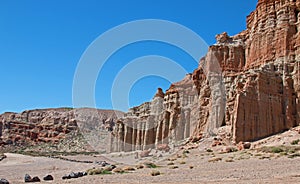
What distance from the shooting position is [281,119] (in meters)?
42.7

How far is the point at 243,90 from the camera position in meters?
42.6

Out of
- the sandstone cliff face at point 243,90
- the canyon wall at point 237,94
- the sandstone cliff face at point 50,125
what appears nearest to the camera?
the sandstone cliff face at point 243,90

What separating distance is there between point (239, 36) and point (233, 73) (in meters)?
9.26

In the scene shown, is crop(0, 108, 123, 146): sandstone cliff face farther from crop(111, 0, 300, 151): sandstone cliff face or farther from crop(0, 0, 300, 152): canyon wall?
crop(111, 0, 300, 151): sandstone cliff face

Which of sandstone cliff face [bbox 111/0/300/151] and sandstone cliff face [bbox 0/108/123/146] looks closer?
sandstone cliff face [bbox 111/0/300/151]

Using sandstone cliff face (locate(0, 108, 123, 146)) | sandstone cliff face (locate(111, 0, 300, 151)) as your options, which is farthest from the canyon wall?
→ sandstone cliff face (locate(0, 108, 123, 146))

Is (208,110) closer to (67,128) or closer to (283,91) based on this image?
(283,91)

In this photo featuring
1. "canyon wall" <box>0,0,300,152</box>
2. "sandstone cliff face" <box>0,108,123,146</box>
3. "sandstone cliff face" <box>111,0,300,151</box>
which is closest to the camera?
"sandstone cliff face" <box>111,0,300,151</box>

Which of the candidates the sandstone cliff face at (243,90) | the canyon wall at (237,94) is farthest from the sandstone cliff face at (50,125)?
the sandstone cliff face at (243,90)

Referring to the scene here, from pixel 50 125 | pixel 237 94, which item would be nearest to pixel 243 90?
pixel 237 94

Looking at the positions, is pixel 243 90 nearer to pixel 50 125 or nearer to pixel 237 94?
pixel 237 94

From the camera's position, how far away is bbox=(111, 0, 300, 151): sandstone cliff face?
4200 centimetres

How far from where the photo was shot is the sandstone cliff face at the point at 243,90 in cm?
4200

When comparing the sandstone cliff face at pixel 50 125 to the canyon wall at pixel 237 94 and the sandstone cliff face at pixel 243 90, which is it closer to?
the canyon wall at pixel 237 94
